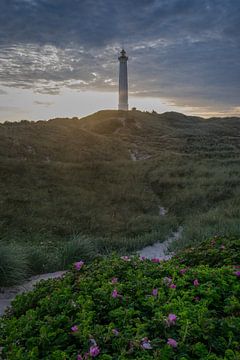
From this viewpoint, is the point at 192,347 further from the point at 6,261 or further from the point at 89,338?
the point at 6,261

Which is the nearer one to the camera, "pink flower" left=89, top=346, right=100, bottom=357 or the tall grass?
"pink flower" left=89, top=346, right=100, bottom=357

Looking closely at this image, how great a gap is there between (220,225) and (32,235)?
5938 millimetres

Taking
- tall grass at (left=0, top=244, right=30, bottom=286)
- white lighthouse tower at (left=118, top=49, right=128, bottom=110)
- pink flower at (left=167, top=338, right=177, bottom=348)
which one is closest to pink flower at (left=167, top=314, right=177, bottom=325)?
pink flower at (left=167, top=338, right=177, bottom=348)

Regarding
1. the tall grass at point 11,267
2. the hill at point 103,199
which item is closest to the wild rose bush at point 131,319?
the tall grass at point 11,267

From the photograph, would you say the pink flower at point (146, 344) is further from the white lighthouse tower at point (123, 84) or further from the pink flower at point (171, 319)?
the white lighthouse tower at point (123, 84)

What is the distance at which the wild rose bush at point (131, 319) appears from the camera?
2.60 metres

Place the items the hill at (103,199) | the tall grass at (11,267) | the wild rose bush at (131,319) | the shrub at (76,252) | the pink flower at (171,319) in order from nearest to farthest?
the wild rose bush at (131,319) < the pink flower at (171,319) < the tall grass at (11,267) < the shrub at (76,252) < the hill at (103,199)

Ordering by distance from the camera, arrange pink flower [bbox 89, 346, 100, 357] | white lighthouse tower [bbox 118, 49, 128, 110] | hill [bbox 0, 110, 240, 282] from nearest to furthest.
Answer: pink flower [bbox 89, 346, 100, 357] < hill [bbox 0, 110, 240, 282] < white lighthouse tower [bbox 118, 49, 128, 110]

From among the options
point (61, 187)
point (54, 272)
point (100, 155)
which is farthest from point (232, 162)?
point (54, 272)

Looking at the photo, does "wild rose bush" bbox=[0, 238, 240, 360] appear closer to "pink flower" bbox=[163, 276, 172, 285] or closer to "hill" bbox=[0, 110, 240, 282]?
"pink flower" bbox=[163, 276, 172, 285]

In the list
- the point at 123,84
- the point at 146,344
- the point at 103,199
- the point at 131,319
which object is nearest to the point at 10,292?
the point at 131,319

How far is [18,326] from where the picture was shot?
311 cm

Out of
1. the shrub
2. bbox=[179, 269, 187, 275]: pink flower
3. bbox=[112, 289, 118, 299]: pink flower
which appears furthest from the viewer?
the shrub

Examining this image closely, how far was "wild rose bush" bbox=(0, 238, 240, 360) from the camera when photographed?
8.53ft
